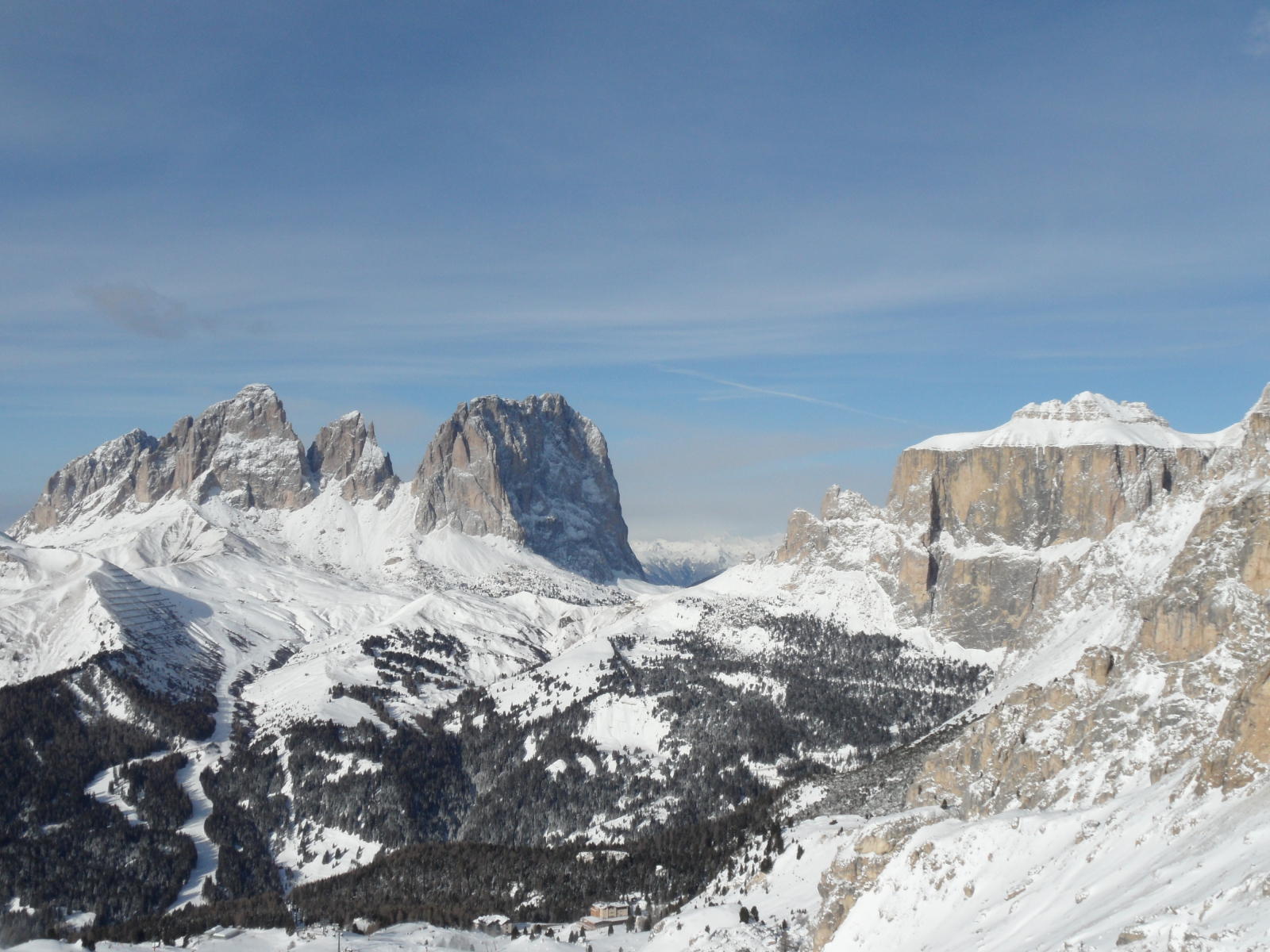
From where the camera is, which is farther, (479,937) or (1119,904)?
(479,937)

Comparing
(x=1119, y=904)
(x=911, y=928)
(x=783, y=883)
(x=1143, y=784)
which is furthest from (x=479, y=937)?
(x=1119, y=904)

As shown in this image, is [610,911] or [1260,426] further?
[610,911]

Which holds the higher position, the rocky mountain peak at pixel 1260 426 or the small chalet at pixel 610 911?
the rocky mountain peak at pixel 1260 426

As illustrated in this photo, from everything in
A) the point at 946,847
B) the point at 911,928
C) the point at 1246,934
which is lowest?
the point at 911,928

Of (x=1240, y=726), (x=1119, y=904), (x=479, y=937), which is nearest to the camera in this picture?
(x=1119, y=904)

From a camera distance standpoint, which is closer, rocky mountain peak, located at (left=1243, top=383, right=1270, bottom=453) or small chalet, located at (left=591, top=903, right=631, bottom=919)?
rocky mountain peak, located at (left=1243, top=383, right=1270, bottom=453)

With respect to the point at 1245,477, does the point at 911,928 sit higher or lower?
lower

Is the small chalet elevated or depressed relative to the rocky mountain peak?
depressed

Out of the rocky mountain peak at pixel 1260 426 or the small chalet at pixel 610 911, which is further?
the small chalet at pixel 610 911

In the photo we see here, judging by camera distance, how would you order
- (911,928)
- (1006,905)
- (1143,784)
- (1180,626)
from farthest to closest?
(1180,626) < (1143,784) < (911,928) < (1006,905)

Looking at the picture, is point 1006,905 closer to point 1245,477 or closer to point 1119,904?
point 1119,904

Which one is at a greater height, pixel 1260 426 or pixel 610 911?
pixel 1260 426

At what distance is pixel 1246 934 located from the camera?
53.5m

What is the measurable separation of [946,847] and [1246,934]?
4641 cm
